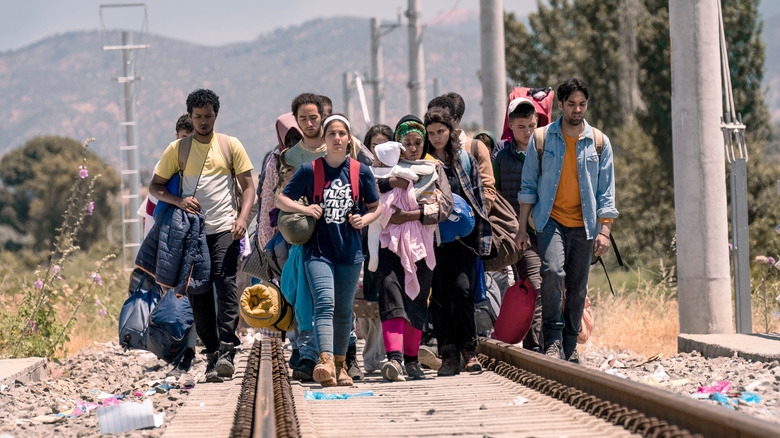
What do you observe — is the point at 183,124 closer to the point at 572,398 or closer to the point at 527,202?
the point at 527,202

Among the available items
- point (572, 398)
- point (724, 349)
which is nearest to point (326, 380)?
point (572, 398)

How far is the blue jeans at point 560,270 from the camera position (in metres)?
9.66

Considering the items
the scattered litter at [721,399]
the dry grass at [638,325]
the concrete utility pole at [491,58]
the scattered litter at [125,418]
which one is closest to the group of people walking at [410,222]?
the scattered litter at [125,418]

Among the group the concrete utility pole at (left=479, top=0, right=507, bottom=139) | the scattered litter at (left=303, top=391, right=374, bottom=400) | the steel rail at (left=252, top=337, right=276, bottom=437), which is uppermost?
the concrete utility pole at (left=479, top=0, right=507, bottom=139)

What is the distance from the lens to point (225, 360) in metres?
9.81

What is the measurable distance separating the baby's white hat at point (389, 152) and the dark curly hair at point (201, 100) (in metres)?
1.37

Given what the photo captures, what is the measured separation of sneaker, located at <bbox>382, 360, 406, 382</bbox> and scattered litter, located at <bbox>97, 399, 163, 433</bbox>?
2.71 m

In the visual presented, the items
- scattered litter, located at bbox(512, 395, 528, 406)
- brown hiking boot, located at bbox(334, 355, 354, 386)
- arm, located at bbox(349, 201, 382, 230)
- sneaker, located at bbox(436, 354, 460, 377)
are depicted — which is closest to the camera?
scattered litter, located at bbox(512, 395, 528, 406)

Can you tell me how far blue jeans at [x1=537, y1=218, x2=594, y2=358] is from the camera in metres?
9.66

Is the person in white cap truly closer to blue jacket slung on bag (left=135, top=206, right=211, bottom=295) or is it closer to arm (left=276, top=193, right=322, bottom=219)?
arm (left=276, top=193, right=322, bottom=219)

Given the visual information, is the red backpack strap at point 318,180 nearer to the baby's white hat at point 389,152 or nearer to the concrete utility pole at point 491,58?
the baby's white hat at point 389,152

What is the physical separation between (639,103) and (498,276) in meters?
30.6

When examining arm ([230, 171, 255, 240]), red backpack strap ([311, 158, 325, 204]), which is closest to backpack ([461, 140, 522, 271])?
red backpack strap ([311, 158, 325, 204])

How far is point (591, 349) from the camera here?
13156 millimetres
